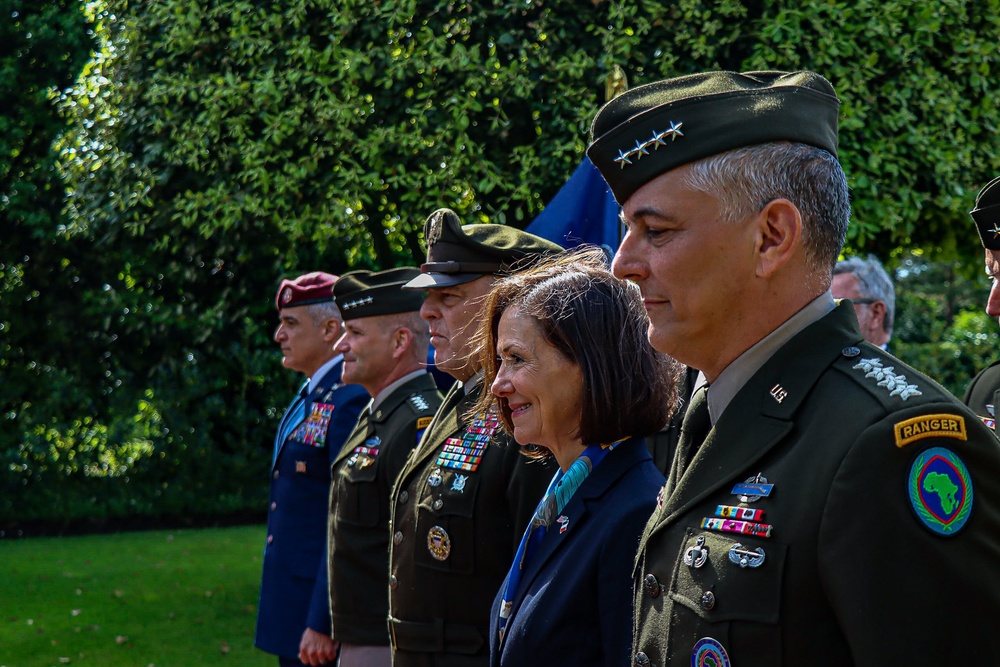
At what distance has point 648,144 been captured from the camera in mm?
1824

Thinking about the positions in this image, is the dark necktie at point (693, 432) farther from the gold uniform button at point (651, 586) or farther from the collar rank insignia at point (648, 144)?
the collar rank insignia at point (648, 144)

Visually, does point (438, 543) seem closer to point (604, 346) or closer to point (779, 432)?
point (604, 346)

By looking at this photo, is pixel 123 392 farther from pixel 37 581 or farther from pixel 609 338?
pixel 609 338

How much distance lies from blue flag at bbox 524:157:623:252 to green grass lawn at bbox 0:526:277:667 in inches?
170

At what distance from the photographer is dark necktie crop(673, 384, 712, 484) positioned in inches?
74.4

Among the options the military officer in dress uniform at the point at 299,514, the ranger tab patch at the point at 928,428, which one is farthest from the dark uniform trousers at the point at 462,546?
the military officer in dress uniform at the point at 299,514

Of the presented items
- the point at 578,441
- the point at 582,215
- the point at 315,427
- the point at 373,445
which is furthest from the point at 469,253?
the point at 315,427

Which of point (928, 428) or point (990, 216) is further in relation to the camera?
point (990, 216)

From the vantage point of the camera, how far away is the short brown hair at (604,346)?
2574 millimetres

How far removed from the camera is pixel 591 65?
7027 mm

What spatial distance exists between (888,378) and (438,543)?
6.09ft

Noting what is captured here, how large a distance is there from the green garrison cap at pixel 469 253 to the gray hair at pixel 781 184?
6.19 feet

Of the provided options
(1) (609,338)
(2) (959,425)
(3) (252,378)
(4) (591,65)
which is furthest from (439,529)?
(3) (252,378)

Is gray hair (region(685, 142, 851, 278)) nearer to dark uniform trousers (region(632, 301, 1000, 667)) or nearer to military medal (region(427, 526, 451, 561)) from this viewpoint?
dark uniform trousers (region(632, 301, 1000, 667))
